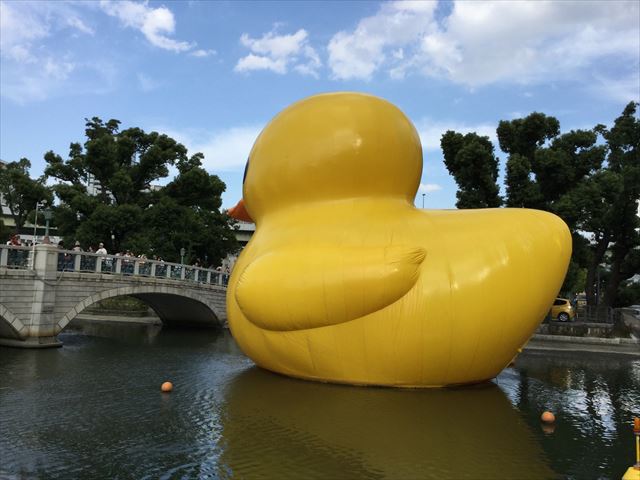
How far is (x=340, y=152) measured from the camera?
10312 millimetres

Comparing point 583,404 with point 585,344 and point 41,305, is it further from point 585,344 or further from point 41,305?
point 41,305

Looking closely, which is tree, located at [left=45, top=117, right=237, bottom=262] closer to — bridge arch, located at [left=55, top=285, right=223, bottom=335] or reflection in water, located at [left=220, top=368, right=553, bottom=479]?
bridge arch, located at [left=55, top=285, right=223, bottom=335]

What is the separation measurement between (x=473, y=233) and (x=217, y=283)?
637 inches

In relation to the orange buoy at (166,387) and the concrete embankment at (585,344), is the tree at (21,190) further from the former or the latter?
the concrete embankment at (585,344)

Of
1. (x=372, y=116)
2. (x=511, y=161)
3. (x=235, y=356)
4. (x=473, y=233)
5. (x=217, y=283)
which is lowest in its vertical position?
(x=235, y=356)

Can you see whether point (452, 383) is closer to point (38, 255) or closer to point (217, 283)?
point (38, 255)

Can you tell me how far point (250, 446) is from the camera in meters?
7.14

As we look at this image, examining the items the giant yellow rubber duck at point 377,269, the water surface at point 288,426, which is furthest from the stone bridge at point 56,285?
the giant yellow rubber duck at point 377,269

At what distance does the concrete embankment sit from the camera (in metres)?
19.2

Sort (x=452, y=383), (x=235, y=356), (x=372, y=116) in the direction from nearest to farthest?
1. (x=452, y=383)
2. (x=372, y=116)
3. (x=235, y=356)

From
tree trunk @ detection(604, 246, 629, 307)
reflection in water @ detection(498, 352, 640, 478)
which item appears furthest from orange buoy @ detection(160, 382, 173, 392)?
tree trunk @ detection(604, 246, 629, 307)

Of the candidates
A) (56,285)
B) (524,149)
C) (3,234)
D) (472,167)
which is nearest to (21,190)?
(3,234)

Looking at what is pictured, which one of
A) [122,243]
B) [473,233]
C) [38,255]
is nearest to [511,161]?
[473,233]

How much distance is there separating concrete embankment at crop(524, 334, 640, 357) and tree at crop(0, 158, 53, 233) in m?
28.8
